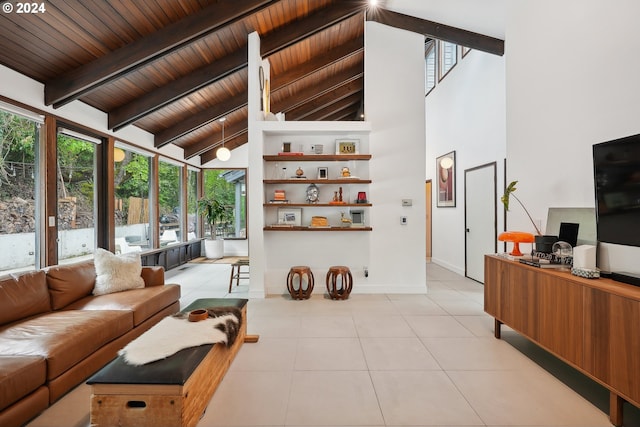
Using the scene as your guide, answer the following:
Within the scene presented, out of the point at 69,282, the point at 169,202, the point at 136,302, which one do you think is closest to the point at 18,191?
the point at 69,282

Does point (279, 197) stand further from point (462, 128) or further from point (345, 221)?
point (462, 128)

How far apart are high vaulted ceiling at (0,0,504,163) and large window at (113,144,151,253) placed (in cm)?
60

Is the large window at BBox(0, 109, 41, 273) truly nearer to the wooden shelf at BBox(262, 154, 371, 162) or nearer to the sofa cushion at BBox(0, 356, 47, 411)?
the sofa cushion at BBox(0, 356, 47, 411)

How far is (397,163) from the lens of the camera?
4797 millimetres

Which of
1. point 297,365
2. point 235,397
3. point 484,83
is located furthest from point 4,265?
point 484,83

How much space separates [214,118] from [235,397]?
547 centimetres

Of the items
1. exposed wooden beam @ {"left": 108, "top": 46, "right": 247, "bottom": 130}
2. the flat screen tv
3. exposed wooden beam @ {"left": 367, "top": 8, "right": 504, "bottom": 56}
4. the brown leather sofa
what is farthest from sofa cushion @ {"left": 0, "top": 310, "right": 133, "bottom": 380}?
exposed wooden beam @ {"left": 367, "top": 8, "right": 504, "bottom": 56}

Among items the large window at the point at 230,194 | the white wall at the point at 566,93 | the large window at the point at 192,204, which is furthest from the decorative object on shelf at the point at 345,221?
the large window at the point at 192,204

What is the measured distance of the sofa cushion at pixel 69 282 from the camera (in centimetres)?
285

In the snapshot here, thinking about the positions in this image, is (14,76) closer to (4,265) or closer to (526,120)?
(4,265)

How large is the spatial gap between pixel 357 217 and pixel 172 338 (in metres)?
3.25

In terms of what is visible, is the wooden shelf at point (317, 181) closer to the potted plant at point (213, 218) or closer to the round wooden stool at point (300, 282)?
the round wooden stool at point (300, 282)

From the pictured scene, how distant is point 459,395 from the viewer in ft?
7.01

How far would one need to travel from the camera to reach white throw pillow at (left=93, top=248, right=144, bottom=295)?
3.28 metres
